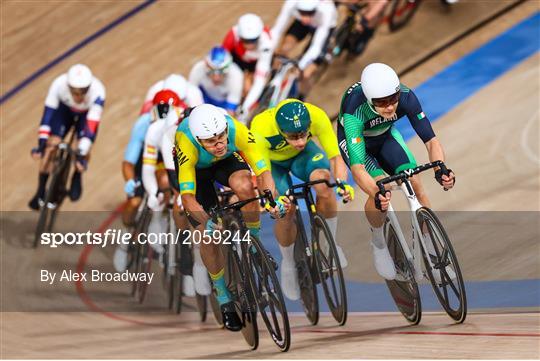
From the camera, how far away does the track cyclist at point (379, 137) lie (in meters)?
5.87

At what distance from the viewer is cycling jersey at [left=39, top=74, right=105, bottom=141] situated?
29.4 ft

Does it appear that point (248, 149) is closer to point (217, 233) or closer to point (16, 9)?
point (217, 233)

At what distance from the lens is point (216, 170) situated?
21.7 ft

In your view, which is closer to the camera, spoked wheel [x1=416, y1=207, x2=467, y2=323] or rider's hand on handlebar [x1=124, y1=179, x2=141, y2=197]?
spoked wheel [x1=416, y1=207, x2=467, y2=323]

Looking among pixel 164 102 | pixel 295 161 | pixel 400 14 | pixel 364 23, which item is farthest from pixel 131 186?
pixel 400 14

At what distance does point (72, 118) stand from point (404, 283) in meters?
3.66

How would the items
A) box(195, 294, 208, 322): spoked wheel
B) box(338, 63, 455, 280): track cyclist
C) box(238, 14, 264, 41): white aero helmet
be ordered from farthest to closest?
box(238, 14, 264, 41): white aero helmet
box(195, 294, 208, 322): spoked wheel
box(338, 63, 455, 280): track cyclist

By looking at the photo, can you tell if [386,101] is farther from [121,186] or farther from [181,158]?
[121,186]

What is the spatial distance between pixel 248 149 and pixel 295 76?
11.2 ft

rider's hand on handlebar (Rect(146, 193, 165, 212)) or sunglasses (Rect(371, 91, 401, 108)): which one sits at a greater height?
sunglasses (Rect(371, 91, 401, 108))

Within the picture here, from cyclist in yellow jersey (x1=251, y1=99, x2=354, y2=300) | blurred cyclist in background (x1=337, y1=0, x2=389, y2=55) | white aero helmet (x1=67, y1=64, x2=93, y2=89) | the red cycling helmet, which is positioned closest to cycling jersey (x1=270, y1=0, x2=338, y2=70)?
blurred cyclist in background (x1=337, y1=0, x2=389, y2=55)

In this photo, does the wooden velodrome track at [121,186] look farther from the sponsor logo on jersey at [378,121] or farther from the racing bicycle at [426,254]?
the sponsor logo on jersey at [378,121]

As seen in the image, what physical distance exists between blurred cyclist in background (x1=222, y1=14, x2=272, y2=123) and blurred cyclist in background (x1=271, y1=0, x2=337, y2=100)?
0.53ft

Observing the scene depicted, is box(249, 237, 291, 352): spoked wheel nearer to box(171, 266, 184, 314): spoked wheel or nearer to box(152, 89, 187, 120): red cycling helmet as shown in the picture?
box(171, 266, 184, 314): spoked wheel
